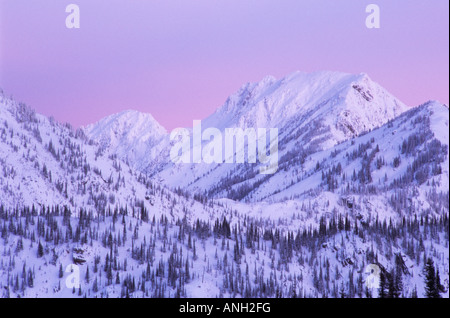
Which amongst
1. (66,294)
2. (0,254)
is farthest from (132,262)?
(0,254)

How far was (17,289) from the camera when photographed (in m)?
170

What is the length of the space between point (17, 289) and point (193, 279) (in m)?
54.0

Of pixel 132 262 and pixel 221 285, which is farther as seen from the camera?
pixel 132 262
